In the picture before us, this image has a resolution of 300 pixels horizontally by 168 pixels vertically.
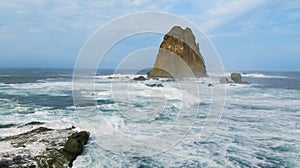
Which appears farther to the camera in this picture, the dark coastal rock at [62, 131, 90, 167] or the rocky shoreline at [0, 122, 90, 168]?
the dark coastal rock at [62, 131, 90, 167]

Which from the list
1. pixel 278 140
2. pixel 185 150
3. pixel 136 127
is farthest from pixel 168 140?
pixel 278 140

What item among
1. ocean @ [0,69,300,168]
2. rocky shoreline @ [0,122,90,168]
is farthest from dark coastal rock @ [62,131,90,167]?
ocean @ [0,69,300,168]

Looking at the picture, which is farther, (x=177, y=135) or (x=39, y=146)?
(x=177, y=135)

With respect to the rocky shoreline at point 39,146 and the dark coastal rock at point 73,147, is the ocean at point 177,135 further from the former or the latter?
the rocky shoreline at point 39,146

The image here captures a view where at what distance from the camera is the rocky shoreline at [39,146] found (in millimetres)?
7223

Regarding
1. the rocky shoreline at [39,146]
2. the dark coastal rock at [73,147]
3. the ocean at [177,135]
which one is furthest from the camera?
the ocean at [177,135]

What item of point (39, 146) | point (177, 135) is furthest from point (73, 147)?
point (177, 135)

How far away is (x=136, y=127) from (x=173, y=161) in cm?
432

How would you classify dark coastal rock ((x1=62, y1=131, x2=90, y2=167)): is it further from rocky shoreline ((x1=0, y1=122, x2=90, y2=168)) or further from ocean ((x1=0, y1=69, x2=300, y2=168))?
ocean ((x1=0, y1=69, x2=300, y2=168))

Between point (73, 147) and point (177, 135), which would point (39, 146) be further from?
point (177, 135)

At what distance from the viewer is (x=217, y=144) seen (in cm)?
995

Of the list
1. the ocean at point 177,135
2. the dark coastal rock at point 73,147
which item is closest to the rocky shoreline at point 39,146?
the dark coastal rock at point 73,147

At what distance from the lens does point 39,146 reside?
835 centimetres

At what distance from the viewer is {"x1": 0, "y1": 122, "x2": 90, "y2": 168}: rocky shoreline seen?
722 centimetres
